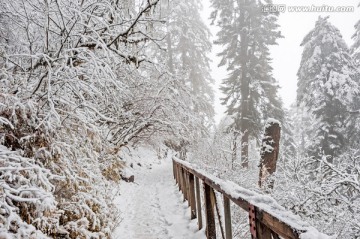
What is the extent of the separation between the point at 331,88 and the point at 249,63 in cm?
512

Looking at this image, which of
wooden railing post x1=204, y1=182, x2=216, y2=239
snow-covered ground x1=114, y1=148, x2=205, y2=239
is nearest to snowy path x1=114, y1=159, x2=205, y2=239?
snow-covered ground x1=114, y1=148, x2=205, y2=239

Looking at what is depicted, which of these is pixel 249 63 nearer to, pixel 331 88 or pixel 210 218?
pixel 331 88

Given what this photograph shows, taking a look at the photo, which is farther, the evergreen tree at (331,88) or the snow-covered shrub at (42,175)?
the evergreen tree at (331,88)

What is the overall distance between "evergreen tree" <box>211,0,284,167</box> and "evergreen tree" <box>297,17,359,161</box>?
7.86 ft

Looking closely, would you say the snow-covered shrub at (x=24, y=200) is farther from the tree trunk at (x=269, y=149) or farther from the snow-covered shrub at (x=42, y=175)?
the tree trunk at (x=269, y=149)

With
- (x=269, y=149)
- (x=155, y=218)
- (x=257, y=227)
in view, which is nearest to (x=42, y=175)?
(x=257, y=227)

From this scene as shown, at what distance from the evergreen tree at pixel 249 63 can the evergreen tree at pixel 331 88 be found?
2.40 metres

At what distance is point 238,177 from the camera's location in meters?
7.61

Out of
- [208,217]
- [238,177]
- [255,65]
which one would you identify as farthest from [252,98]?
[208,217]

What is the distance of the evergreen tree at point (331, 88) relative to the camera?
1516 cm

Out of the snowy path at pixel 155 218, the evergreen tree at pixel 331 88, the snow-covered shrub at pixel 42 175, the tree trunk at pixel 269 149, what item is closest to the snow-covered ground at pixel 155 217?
the snowy path at pixel 155 218

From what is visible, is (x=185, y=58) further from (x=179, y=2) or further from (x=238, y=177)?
(x=238, y=177)

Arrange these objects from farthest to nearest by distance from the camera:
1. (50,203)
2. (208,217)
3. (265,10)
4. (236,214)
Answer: (265,10), (236,214), (208,217), (50,203)

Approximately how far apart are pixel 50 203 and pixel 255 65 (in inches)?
648
